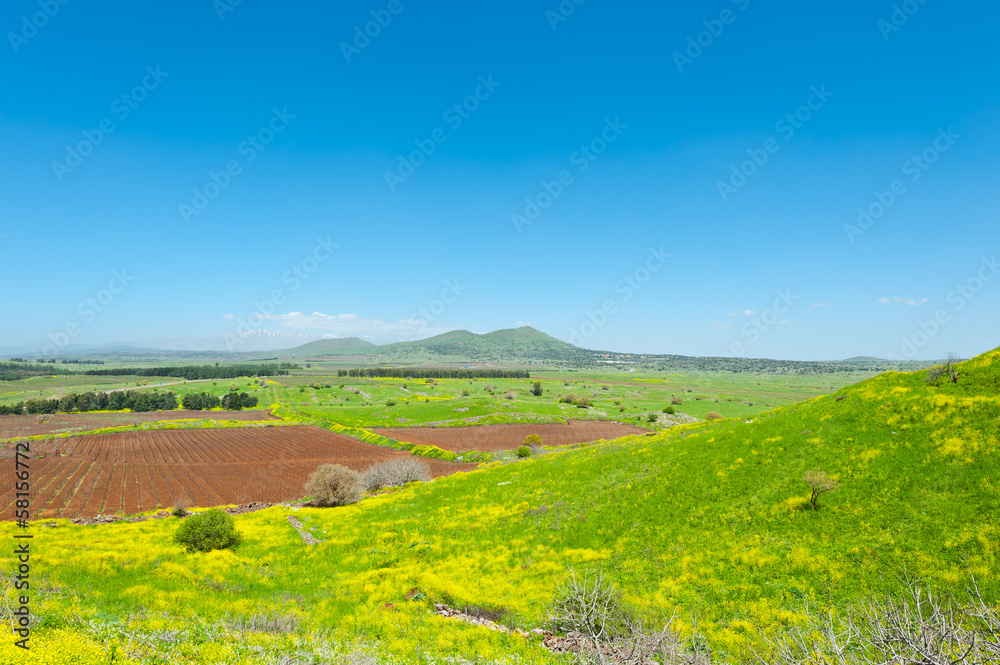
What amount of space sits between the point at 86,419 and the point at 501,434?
387ft

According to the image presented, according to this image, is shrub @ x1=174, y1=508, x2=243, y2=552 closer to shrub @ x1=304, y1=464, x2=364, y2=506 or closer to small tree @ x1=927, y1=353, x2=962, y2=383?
shrub @ x1=304, y1=464, x2=364, y2=506

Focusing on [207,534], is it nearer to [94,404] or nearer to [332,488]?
[332,488]

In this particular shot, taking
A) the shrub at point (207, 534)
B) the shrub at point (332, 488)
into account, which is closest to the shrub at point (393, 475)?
the shrub at point (332, 488)

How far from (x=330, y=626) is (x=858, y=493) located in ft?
79.2

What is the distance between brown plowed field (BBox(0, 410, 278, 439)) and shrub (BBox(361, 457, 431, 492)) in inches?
3598

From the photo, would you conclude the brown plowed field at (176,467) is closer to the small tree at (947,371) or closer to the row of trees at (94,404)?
the row of trees at (94,404)

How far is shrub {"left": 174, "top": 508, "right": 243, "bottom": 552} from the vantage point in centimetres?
2877

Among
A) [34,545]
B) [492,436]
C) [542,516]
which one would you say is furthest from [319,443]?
[542,516]

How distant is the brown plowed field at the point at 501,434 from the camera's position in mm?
86750

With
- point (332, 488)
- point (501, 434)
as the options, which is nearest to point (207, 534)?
point (332, 488)

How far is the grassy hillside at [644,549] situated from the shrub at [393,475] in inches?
714

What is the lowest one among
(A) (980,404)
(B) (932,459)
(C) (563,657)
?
(C) (563,657)

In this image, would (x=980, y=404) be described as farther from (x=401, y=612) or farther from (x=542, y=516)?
(x=401, y=612)

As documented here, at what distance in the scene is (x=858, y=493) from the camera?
19.4 m
